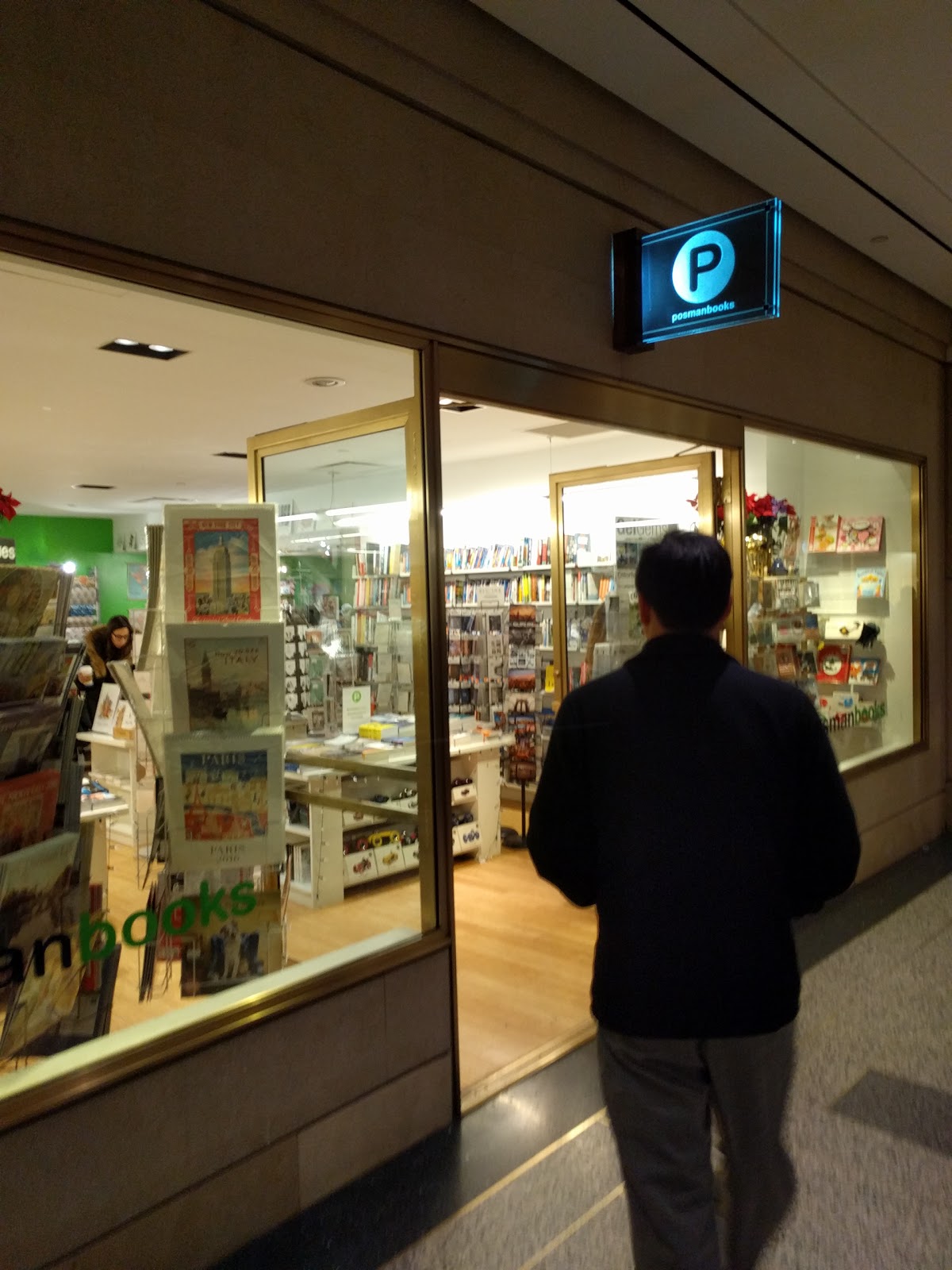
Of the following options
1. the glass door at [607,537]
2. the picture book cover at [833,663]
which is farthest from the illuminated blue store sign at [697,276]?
the picture book cover at [833,663]

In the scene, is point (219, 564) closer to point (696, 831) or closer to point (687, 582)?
point (687, 582)

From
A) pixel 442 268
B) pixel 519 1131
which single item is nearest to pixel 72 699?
pixel 442 268

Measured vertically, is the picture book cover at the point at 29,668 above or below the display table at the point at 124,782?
above

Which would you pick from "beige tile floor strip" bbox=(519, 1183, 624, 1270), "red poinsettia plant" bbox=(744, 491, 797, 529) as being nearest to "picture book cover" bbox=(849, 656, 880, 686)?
"red poinsettia plant" bbox=(744, 491, 797, 529)

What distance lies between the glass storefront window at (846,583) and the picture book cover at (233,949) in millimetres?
3039

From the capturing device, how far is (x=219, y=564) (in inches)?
101

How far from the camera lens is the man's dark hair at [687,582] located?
157cm

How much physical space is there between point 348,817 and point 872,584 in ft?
12.5

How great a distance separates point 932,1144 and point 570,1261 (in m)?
1.14

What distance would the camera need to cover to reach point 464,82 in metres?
2.67

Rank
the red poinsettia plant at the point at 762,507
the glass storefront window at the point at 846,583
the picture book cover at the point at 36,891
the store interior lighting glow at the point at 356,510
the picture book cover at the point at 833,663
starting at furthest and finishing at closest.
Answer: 1. the picture book cover at the point at 833,663
2. the glass storefront window at the point at 846,583
3. the red poinsettia plant at the point at 762,507
4. the store interior lighting glow at the point at 356,510
5. the picture book cover at the point at 36,891

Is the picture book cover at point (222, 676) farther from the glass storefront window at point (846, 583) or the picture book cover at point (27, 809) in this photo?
the glass storefront window at point (846, 583)

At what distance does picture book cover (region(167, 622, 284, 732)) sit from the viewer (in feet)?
8.19

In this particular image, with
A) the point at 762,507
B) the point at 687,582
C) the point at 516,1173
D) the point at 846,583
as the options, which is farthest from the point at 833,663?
the point at 687,582
